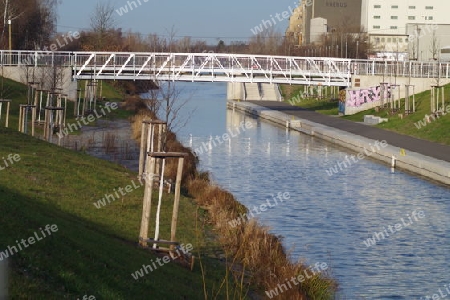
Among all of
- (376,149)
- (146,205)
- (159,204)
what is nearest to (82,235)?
(146,205)

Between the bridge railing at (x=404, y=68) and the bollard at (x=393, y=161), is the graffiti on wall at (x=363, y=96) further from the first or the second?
the bollard at (x=393, y=161)

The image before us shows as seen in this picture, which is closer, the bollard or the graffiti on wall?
the bollard

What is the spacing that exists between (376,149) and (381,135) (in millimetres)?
7455

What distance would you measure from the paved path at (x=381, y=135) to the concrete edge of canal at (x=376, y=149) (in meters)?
0.81

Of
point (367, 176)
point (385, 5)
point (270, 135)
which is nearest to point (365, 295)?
point (367, 176)

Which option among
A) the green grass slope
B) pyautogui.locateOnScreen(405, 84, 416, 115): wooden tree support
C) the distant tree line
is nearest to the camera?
the green grass slope

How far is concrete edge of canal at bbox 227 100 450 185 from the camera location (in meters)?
34.4

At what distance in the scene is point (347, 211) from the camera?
2711 centimetres

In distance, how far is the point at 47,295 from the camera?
30.2ft

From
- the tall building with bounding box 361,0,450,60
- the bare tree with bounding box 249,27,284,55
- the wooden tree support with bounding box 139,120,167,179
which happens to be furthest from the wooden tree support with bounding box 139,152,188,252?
the tall building with bounding box 361,0,450,60

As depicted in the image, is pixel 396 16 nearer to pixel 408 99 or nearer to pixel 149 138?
pixel 408 99

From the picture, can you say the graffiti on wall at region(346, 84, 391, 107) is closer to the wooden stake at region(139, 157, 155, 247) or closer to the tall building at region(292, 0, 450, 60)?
the wooden stake at region(139, 157, 155, 247)

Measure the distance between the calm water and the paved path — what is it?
266 centimetres

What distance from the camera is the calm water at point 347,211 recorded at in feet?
61.7
